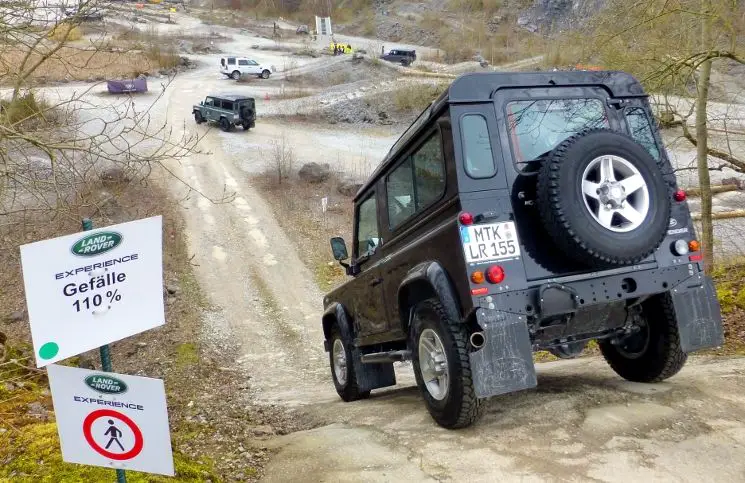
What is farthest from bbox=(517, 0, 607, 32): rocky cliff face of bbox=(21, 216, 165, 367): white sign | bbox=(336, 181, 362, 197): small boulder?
bbox=(21, 216, 165, 367): white sign

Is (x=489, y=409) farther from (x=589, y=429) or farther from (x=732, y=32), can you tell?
(x=732, y=32)

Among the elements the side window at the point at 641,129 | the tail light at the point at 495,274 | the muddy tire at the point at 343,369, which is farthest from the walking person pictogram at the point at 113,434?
the side window at the point at 641,129

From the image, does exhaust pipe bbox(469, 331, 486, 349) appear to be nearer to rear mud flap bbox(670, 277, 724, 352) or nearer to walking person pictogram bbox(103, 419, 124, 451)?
rear mud flap bbox(670, 277, 724, 352)

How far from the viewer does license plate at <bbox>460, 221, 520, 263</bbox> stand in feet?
12.4

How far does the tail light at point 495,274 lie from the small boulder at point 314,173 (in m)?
18.8

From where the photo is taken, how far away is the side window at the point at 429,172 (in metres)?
4.23

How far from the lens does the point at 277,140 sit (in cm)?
2694

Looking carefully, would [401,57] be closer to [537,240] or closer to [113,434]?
[537,240]

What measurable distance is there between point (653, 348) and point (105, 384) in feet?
12.5

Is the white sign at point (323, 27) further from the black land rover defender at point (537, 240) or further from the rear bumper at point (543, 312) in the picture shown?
the rear bumper at point (543, 312)

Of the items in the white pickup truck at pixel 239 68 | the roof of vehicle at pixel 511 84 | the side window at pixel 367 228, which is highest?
the white pickup truck at pixel 239 68

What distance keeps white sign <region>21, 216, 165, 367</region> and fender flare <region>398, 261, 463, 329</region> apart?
1.76 meters

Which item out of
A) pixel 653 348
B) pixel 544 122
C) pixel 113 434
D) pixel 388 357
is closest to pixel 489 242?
pixel 544 122

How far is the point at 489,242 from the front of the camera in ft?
12.5
